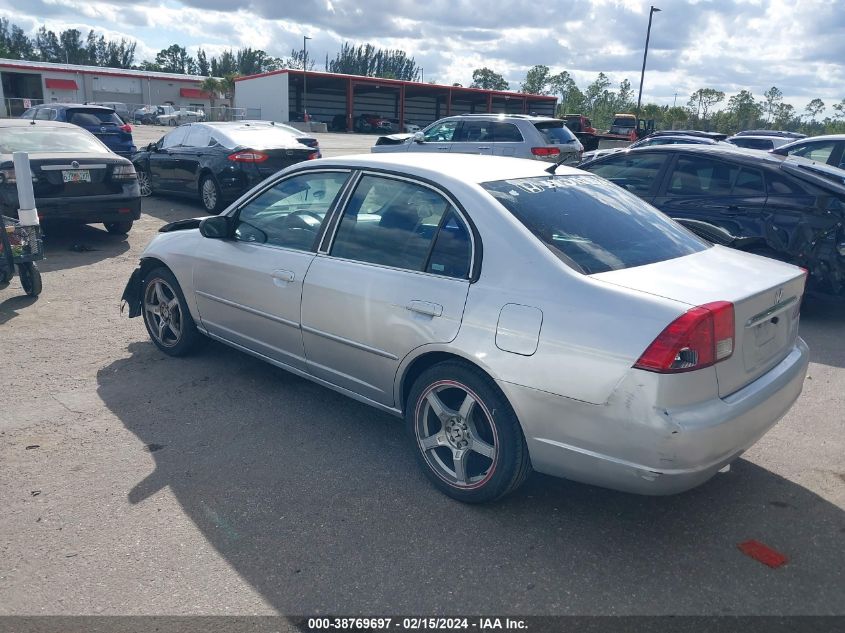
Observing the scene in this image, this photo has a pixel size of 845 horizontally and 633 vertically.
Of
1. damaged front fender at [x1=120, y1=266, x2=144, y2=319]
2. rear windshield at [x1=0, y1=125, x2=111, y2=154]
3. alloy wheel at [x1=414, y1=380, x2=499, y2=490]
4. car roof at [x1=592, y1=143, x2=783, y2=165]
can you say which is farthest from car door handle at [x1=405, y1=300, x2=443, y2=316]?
rear windshield at [x1=0, y1=125, x2=111, y2=154]

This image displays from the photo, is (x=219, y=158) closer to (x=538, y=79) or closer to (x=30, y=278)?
(x=30, y=278)

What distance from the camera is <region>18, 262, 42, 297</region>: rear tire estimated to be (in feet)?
22.3

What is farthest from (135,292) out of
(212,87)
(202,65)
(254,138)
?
(202,65)

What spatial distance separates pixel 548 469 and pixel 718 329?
95cm

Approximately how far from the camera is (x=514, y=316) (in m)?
3.10

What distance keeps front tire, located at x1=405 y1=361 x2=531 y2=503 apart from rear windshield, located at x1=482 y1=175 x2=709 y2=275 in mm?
741

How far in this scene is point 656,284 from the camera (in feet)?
9.96

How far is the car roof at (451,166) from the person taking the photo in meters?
3.73

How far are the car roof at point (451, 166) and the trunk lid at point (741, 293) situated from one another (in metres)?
0.97

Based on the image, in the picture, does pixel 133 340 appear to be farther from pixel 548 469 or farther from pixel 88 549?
pixel 548 469

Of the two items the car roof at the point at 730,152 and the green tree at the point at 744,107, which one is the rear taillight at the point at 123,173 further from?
the green tree at the point at 744,107

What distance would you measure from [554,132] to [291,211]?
11.1 meters

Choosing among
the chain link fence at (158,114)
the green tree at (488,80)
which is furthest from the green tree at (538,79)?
the chain link fence at (158,114)

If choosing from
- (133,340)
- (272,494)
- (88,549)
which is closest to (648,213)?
(272,494)
